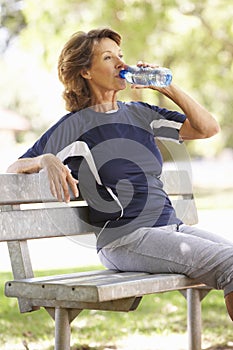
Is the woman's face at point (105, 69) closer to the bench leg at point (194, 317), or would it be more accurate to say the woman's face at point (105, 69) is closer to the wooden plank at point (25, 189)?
the wooden plank at point (25, 189)

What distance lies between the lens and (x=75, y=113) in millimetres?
3412

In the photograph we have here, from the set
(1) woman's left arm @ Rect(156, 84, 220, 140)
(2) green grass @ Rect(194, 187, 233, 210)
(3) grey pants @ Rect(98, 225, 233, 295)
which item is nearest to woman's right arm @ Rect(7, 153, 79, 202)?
(3) grey pants @ Rect(98, 225, 233, 295)

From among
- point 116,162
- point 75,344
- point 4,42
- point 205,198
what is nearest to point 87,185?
point 116,162

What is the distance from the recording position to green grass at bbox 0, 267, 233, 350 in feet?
14.3

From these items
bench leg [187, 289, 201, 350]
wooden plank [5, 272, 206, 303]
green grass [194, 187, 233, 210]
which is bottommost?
bench leg [187, 289, 201, 350]

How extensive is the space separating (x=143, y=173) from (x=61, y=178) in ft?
1.14

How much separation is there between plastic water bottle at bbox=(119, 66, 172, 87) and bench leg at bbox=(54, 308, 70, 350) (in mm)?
923

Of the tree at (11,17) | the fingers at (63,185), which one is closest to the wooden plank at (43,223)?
the fingers at (63,185)

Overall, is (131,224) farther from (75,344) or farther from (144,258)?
(75,344)

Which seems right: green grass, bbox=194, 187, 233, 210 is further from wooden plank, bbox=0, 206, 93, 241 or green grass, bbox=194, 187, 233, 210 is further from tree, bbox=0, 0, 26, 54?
wooden plank, bbox=0, 206, 93, 241

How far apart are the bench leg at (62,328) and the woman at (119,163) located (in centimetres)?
36

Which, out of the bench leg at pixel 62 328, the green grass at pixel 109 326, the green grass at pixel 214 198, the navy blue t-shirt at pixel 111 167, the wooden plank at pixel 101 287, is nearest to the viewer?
the wooden plank at pixel 101 287

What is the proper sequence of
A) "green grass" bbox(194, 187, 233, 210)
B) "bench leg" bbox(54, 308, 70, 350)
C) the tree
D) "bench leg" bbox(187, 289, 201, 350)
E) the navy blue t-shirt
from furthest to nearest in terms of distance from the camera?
the tree → "green grass" bbox(194, 187, 233, 210) → "bench leg" bbox(187, 289, 201, 350) → the navy blue t-shirt → "bench leg" bbox(54, 308, 70, 350)

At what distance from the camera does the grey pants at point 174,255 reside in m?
3.08
